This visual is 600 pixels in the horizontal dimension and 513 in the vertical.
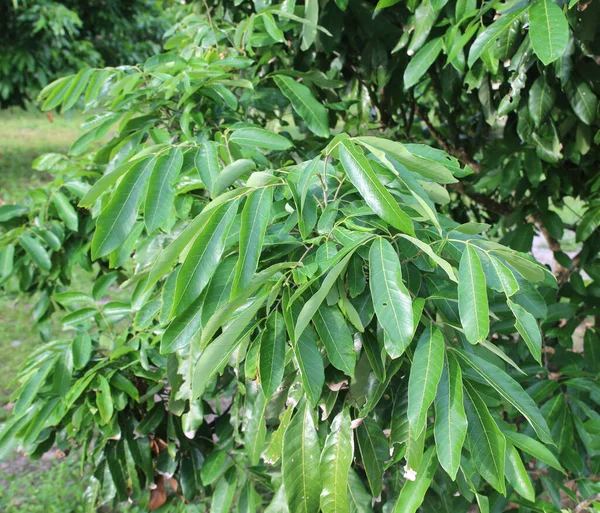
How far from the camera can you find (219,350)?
0.80 meters

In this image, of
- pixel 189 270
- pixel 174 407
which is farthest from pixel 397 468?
pixel 174 407

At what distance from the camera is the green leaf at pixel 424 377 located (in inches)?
28.8

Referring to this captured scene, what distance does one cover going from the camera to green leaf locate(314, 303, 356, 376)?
2.67 feet

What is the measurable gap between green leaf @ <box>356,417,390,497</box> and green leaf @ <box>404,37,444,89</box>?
92 centimetres

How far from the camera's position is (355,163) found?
84cm

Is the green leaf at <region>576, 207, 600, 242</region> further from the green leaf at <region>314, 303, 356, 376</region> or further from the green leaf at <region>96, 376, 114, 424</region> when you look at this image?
the green leaf at <region>96, 376, 114, 424</region>

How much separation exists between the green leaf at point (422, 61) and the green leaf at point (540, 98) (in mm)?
258

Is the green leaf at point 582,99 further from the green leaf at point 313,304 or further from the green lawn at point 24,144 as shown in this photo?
the green lawn at point 24,144

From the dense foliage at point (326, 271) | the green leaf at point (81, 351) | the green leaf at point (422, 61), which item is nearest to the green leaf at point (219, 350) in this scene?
the dense foliage at point (326, 271)

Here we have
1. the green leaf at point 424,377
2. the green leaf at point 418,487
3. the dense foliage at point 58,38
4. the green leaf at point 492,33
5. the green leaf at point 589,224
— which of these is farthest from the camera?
the dense foliage at point 58,38

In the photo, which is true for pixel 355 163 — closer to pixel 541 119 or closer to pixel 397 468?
pixel 397 468

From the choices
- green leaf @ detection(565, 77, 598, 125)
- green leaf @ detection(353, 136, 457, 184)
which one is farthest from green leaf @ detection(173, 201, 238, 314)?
green leaf @ detection(565, 77, 598, 125)

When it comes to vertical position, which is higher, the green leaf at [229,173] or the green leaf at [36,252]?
the green leaf at [229,173]

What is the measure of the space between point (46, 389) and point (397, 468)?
3.36 feet
